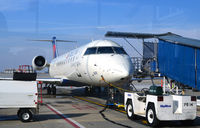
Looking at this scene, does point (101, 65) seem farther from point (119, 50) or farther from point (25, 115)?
point (25, 115)

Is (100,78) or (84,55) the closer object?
(100,78)

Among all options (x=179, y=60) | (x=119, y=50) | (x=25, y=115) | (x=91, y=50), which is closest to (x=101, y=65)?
(x=119, y=50)

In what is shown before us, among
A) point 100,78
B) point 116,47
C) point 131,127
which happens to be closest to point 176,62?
point 116,47

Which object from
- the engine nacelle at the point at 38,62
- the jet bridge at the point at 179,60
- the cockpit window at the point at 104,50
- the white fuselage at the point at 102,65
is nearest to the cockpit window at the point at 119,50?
the white fuselage at the point at 102,65

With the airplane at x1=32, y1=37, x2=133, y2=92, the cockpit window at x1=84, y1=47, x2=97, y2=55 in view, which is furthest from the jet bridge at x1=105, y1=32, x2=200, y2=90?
the cockpit window at x1=84, y1=47, x2=97, y2=55

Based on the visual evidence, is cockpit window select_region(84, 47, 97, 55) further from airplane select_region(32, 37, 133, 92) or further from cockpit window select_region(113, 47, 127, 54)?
cockpit window select_region(113, 47, 127, 54)

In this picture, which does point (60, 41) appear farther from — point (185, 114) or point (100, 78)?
point (185, 114)

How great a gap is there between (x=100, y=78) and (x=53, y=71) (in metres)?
13.3

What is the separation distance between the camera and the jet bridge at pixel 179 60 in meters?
13.5

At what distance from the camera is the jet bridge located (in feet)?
44.1

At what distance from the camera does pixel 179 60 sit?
15.0 meters

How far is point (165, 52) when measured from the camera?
655 inches

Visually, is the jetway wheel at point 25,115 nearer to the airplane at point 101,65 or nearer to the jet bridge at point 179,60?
the airplane at point 101,65

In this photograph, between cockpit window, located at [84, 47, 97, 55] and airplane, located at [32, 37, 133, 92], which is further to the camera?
cockpit window, located at [84, 47, 97, 55]
